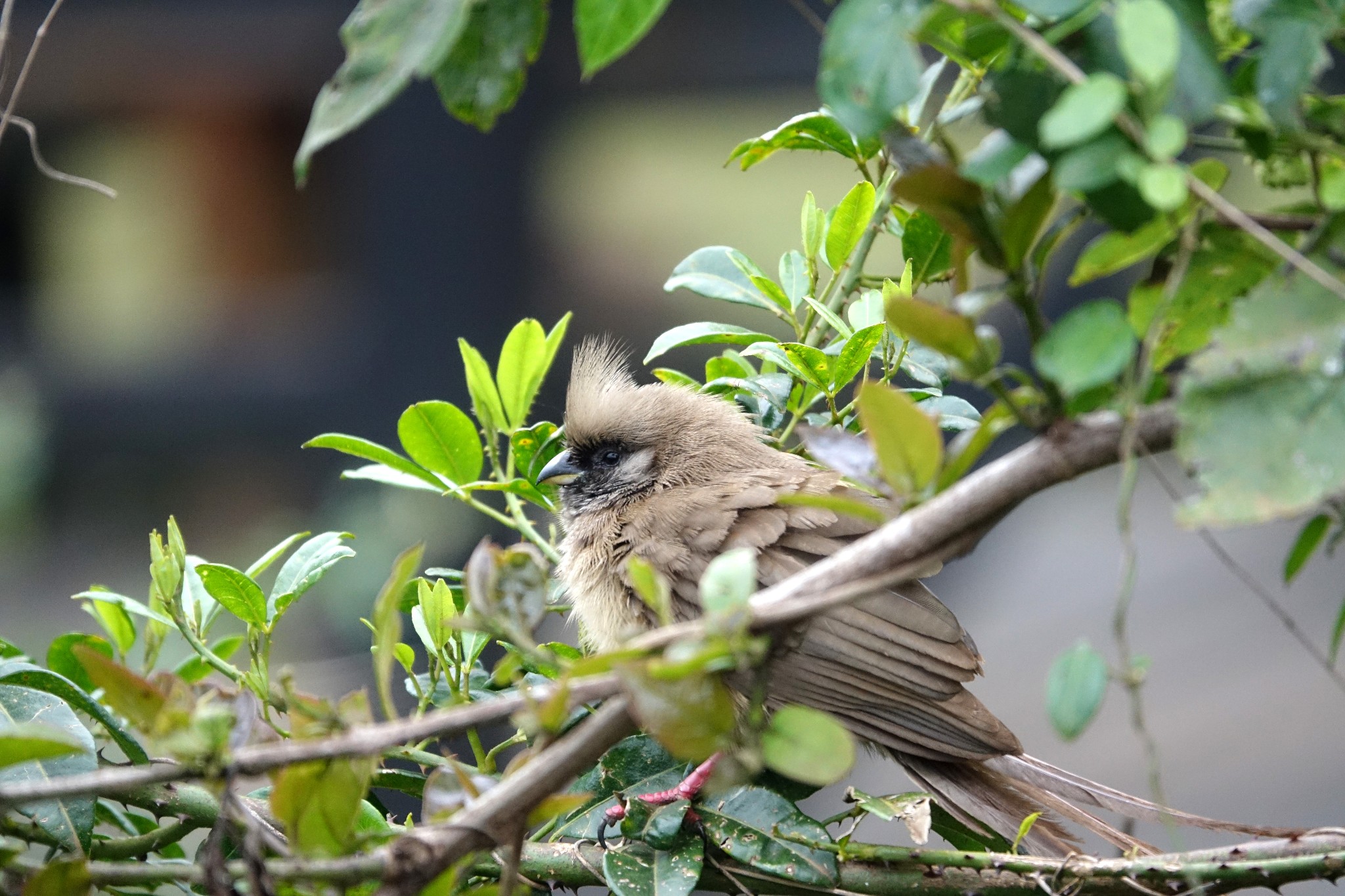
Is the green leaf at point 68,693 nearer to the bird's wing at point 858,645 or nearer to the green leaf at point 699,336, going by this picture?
the green leaf at point 699,336

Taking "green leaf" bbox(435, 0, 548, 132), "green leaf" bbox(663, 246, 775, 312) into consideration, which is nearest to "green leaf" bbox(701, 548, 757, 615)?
"green leaf" bbox(435, 0, 548, 132)

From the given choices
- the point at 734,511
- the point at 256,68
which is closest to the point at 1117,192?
the point at 734,511

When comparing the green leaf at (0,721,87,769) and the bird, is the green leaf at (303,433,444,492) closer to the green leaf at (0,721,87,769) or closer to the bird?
the bird

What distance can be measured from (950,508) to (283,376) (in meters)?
5.55

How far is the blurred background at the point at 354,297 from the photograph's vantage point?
19.2 ft

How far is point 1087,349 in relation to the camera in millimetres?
1062

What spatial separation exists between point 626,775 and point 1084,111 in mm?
1398

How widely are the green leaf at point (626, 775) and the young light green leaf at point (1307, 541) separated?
3.34 ft

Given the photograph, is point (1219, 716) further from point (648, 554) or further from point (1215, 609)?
point (648, 554)

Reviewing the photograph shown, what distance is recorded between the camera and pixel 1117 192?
109cm

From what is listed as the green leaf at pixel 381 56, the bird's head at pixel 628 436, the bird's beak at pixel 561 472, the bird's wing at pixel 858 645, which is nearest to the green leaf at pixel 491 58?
the green leaf at pixel 381 56

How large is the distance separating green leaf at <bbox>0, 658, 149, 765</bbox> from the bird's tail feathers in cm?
157

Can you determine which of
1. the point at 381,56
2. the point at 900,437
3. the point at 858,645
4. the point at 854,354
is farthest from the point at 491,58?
the point at 858,645

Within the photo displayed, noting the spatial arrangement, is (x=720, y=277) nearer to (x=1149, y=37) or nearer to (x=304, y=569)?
(x=304, y=569)
